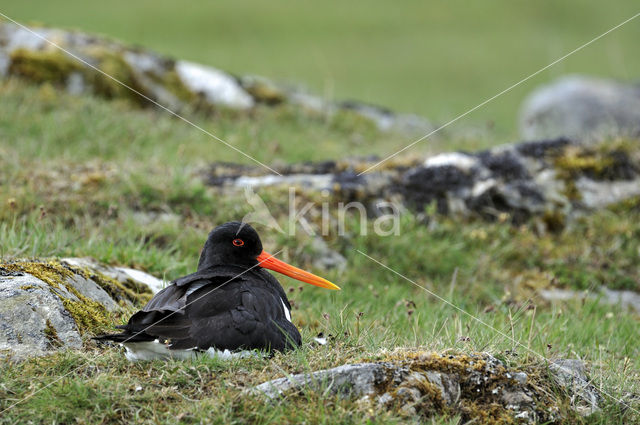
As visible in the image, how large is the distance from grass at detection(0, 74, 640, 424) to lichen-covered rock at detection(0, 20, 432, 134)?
0.66 meters

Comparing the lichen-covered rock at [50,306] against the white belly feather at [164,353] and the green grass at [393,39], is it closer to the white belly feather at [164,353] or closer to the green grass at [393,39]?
the white belly feather at [164,353]

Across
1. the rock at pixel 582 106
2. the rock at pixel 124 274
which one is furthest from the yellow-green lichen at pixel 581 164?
the rock at pixel 582 106

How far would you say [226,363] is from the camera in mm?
4145

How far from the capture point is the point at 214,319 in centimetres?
437

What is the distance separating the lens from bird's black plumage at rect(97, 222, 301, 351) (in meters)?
4.15

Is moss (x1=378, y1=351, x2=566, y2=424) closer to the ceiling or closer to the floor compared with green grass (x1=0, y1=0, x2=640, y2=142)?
closer to the floor

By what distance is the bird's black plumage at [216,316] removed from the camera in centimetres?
415

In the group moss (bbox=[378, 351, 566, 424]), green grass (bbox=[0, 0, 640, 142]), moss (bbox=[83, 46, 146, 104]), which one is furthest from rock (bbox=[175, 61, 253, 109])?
moss (bbox=[378, 351, 566, 424])

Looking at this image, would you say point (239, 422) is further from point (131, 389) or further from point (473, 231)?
point (473, 231)

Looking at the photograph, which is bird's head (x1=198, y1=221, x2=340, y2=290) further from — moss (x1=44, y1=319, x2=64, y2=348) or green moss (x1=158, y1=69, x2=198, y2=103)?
green moss (x1=158, y1=69, x2=198, y2=103)

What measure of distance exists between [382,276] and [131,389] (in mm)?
4167

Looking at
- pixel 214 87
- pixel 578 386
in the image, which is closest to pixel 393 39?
pixel 214 87

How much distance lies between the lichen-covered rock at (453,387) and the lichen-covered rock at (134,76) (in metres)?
8.08

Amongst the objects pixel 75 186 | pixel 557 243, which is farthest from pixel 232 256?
pixel 557 243
